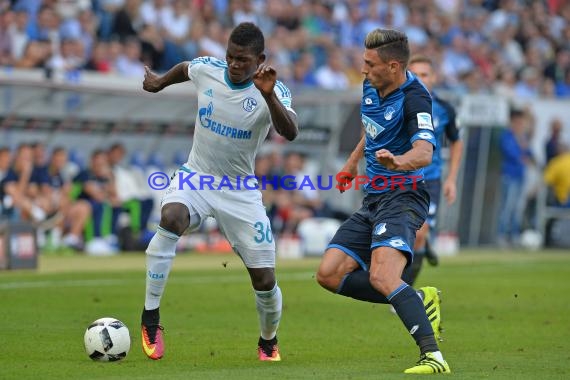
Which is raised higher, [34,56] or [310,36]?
[310,36]

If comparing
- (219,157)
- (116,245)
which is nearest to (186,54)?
(116,245)

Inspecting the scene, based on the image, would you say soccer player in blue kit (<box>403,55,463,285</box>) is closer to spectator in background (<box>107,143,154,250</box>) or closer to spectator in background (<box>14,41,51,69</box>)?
spectator in background (<box>107,143,154,250</box>)

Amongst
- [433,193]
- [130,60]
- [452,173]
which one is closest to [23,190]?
[130,60]

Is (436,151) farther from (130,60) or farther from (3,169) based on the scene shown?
(130,60)

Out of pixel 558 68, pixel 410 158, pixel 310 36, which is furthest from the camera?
pixel 558 68

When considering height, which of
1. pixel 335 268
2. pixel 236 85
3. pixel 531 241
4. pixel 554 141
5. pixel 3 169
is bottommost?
pixel 531 241

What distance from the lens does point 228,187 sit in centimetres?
922

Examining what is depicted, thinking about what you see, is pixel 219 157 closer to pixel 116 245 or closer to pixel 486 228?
pixel 116 245

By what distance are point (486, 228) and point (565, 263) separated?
14.9ft

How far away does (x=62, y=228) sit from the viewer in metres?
21.2

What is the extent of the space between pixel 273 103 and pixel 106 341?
7.09 feet

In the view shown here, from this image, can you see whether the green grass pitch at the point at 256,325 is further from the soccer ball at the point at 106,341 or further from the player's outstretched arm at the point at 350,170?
the player's outstretched arm at the point at 350,170

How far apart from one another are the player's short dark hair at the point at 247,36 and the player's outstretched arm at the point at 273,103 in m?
0.39

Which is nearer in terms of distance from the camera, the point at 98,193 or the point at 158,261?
the point at 158,261
